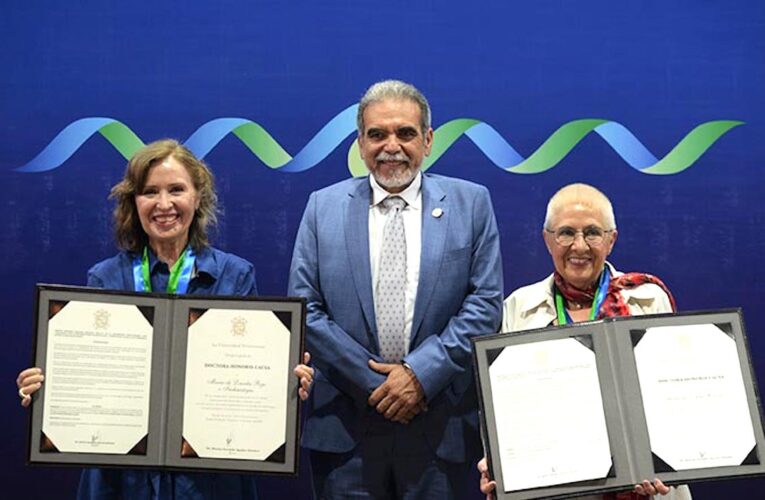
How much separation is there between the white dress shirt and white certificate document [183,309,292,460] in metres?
0.52

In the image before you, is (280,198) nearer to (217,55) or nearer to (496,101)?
(217,55)

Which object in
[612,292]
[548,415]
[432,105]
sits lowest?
[548,415]

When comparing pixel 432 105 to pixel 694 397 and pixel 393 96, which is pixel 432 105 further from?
pixel 694 397

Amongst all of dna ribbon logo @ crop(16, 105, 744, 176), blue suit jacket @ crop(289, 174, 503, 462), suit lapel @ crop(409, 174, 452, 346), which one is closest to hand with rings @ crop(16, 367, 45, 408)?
blue suit jacket @ crop(289, 174, 503, 462)

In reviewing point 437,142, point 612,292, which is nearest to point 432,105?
point 437,142

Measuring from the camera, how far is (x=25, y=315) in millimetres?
4105

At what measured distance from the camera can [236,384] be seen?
280 cm

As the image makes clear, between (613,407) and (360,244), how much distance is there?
3.43 ft

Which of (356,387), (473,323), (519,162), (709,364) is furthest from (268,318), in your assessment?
(519,162)

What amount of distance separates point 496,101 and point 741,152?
1093 mm

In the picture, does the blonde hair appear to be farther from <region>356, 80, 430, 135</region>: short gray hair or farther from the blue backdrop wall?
the blue backdrop wall

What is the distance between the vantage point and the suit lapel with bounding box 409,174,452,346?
3168 mm

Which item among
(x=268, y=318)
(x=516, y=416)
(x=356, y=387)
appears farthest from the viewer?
(x=356, y=387)

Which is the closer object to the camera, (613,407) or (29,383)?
(613,407)
